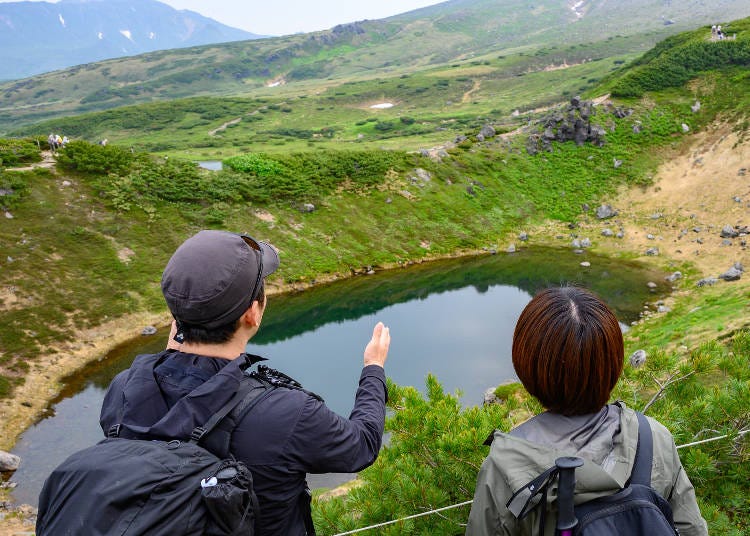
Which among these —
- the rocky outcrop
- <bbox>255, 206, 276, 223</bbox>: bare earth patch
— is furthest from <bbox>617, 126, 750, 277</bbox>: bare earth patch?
<bbox>255, 206, 276, 223</bbox>: bare earth patch

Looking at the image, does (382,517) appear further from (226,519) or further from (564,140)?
(564,140)

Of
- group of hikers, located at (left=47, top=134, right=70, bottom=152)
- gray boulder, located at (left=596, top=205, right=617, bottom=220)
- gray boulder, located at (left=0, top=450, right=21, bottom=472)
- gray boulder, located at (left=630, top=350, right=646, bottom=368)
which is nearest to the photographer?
gray boulder, located at (left=630, top=350, right=646, bottom=368)

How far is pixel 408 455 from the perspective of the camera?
477 centimetres

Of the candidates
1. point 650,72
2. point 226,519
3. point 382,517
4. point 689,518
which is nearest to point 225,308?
point 226,519

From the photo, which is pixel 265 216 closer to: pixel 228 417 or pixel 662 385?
pixel 662 385

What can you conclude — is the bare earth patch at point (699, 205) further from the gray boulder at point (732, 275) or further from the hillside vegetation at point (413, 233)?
the gray boulder at point (732, 275)

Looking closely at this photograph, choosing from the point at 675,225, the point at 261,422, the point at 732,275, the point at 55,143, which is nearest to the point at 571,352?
the point at 261,422

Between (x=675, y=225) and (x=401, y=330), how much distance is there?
27648mm

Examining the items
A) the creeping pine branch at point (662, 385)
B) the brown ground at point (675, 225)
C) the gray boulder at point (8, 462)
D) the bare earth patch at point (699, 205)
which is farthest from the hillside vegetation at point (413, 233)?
the gray boulder at point (8, 462)

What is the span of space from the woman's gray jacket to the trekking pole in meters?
0.08

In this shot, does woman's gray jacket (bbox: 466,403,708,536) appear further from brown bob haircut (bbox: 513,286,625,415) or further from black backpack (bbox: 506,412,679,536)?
brown bob haircut (bbox: 513,286,625,415)

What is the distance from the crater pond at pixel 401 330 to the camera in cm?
2127

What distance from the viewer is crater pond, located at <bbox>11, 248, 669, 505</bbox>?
21.3m

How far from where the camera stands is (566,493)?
2.33m
